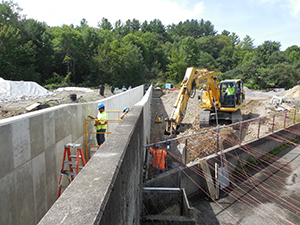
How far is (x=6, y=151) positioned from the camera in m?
3.13

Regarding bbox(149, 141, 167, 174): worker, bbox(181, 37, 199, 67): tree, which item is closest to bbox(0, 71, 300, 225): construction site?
bbox(149, 141, 167, 174): worker

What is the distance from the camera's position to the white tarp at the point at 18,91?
31.4ft

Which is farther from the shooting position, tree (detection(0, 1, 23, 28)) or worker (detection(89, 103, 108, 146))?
tree (detection(0, 1, 23, 28))

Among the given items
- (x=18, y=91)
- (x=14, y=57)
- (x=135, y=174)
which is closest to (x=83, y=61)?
(x=14, y=57)

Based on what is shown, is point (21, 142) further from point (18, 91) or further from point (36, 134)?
point (18, 91)

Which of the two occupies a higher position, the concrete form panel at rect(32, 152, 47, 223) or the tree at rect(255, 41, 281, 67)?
the tree at rect(255, 41, 281, 67)

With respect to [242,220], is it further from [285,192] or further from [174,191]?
[285,192]

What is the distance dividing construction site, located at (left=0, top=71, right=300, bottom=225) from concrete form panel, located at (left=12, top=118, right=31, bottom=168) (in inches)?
0.7

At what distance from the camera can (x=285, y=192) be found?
7.37m

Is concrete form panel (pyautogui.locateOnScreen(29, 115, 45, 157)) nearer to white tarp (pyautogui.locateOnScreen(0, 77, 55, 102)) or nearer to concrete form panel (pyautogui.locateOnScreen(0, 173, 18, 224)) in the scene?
concrete form panel (pyautogui.locateOnScreen(0, 173, 18, 224))

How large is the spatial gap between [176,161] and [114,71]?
144 ft

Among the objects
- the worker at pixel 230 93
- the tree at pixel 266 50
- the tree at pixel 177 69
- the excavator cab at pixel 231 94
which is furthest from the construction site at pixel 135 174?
the tree at pixel 177 69

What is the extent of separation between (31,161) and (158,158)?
409 cm

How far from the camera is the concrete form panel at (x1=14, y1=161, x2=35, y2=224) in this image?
3422 millimetres
